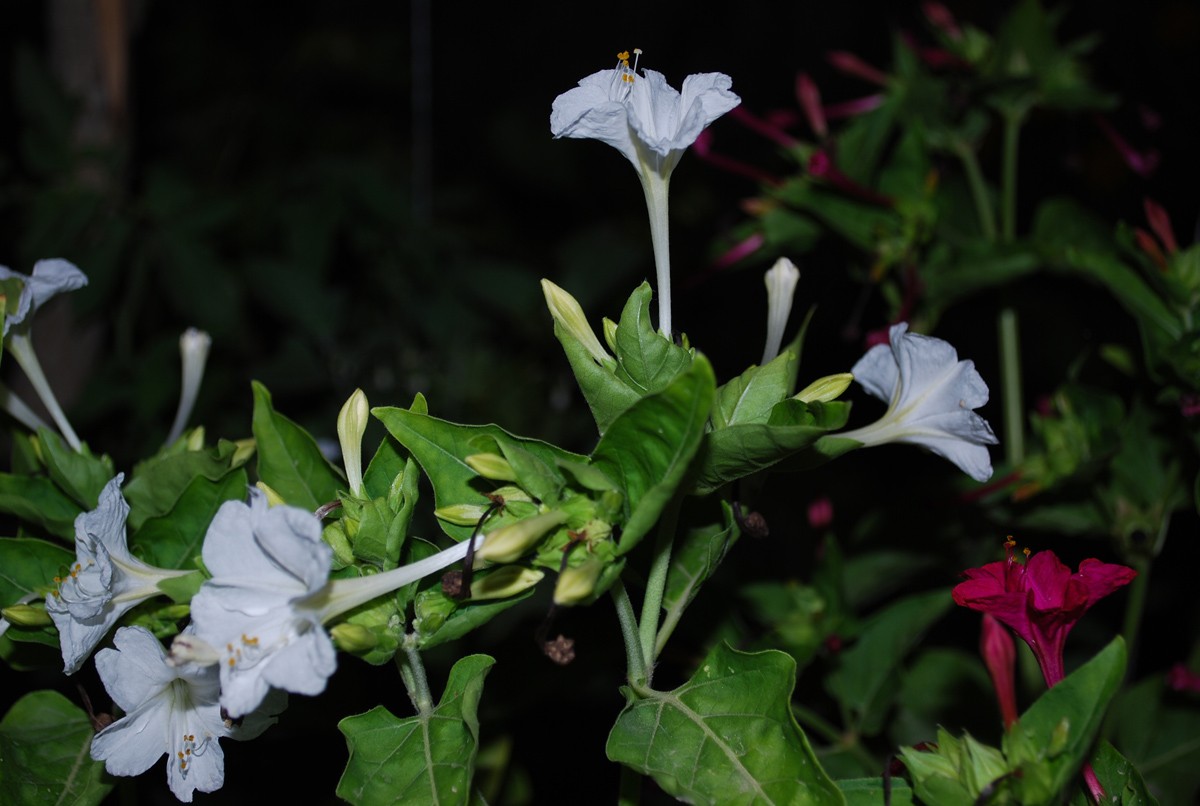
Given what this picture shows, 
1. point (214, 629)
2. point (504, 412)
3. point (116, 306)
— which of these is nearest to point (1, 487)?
point (214, 629)

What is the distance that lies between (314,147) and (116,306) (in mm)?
1772

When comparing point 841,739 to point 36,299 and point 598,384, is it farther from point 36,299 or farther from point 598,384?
point 36,299

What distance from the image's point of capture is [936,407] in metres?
0.81

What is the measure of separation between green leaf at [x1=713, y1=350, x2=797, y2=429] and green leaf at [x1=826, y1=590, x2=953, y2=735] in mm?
610

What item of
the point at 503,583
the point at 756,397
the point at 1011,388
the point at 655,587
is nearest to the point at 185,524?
the point at 503,583

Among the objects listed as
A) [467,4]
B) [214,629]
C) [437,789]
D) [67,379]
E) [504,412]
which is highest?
[467,4]

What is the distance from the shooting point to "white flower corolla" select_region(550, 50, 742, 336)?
76cm

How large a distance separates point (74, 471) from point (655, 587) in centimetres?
63

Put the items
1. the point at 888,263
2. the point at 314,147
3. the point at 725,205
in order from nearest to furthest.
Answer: the point at 888,263, the point at 725,205, the point at 314,147

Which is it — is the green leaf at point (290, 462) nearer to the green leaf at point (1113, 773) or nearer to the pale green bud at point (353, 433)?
the pale green bud at point (353, 433)

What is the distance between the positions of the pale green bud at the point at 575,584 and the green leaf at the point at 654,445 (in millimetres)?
40

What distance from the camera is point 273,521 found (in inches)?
24.8

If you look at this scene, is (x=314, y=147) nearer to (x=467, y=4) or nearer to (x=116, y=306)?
(x=467, y=4)

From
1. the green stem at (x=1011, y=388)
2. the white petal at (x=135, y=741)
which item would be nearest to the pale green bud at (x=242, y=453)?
the white petal at (x=135, y=741)
